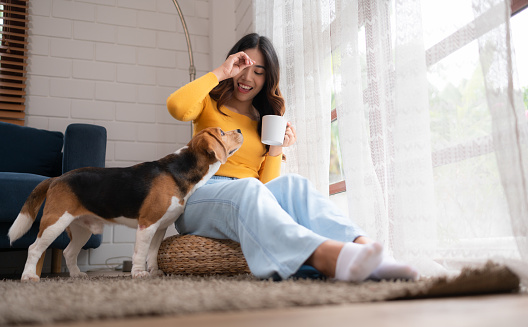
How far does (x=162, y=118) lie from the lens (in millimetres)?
3357

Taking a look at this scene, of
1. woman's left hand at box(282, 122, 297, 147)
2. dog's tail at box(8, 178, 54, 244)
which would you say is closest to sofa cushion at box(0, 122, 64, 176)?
dog's tail at box(8, 178, 54, 244)

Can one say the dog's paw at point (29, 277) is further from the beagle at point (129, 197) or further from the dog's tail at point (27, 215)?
the dog's tail at point (27, 215)

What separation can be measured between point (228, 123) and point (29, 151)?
1.41 m

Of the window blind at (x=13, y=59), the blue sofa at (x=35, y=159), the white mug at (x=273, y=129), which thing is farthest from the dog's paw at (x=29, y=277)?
the window blind at (x=13, y=59)

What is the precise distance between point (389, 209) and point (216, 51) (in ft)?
7.44

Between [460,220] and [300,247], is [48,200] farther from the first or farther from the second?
[460,220]

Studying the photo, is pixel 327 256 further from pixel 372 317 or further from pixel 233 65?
pixel 233 65

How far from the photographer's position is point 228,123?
2057mm

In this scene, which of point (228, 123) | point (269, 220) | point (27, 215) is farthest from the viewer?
point (228, 123)

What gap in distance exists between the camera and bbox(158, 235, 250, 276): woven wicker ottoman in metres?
1.63

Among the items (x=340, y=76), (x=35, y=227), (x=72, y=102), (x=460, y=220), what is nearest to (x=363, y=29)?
(x=340, y=76)

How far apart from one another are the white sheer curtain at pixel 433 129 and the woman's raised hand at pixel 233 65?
376 millimetres

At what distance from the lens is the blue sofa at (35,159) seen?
209 cm

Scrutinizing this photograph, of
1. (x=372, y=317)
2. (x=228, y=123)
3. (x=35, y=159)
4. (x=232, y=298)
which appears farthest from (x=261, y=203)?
(x=35, y=159)
